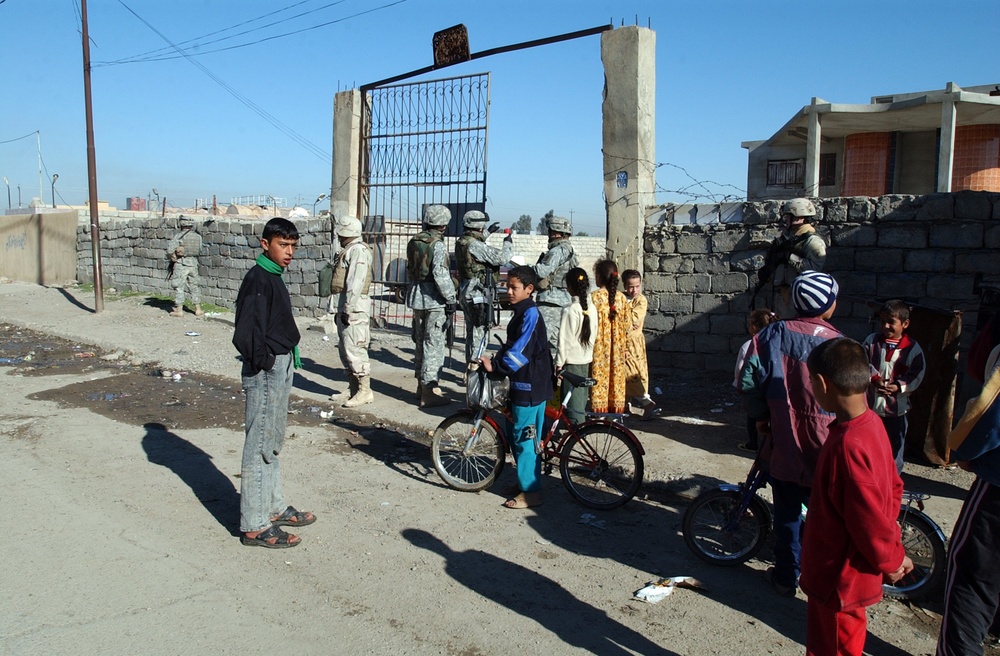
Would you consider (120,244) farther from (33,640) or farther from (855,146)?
(855,146)

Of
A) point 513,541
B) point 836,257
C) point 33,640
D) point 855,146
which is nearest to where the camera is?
point 33,640

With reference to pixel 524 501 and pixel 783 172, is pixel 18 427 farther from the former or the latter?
pixel 783 172

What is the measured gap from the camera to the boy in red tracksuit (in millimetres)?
2596

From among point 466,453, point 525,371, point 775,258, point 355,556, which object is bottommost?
point 355,556

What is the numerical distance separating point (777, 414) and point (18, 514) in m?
4.59

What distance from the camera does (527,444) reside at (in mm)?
5105

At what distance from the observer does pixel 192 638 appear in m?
3.38

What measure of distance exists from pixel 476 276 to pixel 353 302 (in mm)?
1315

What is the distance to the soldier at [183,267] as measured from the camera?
Answer: 14059 mm

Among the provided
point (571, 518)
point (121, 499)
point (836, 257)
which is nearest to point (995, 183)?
point (836, 257)

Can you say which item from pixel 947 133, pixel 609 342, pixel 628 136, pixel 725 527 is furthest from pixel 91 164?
pixel 947 133

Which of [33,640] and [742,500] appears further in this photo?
[742,500]

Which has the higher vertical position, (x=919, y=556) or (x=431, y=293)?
(x=431, y=293)

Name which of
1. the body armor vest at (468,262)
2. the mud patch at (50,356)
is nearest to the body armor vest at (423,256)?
the body armor vest at (468,262)
